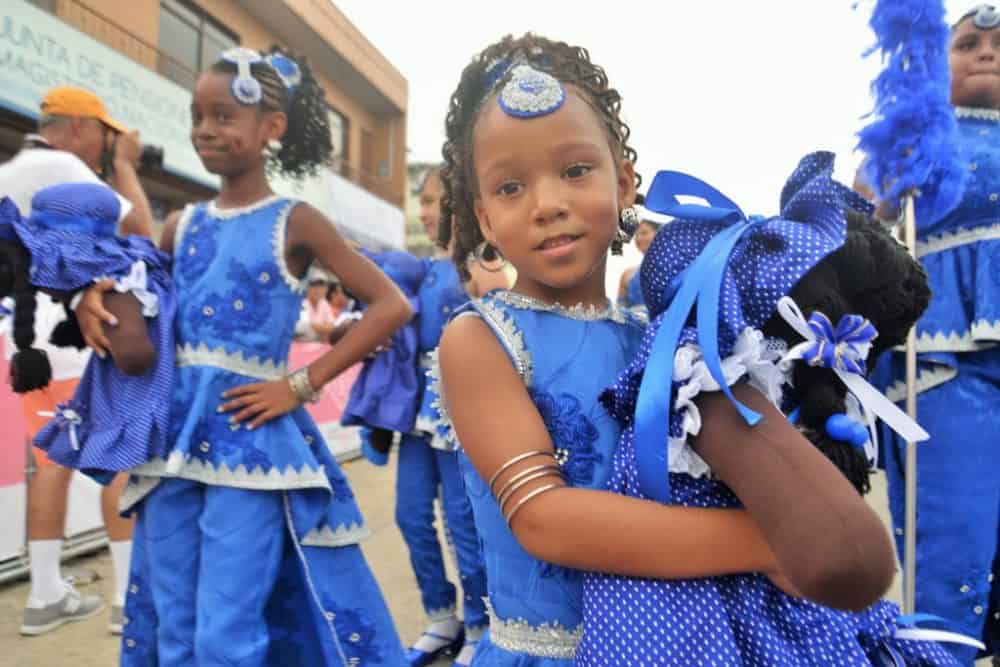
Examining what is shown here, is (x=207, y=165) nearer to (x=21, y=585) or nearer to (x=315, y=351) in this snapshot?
(x=21, y=585)

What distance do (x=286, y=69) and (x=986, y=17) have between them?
6.82 ft

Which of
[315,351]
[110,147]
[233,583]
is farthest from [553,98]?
[315,351]

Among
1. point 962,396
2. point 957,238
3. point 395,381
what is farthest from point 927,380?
point 395,381

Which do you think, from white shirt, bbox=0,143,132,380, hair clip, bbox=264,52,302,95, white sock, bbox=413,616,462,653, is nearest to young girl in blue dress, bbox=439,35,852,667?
hair clip, bbox=264,52,302,95

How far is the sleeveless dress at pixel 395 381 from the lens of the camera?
318 cm

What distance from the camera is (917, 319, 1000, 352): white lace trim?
5.97 feet

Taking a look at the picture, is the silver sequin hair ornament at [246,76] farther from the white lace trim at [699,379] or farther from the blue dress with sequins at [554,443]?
the white lace trim at [699,379]

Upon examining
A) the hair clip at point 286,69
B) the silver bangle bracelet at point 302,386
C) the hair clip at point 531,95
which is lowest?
the silver bangle bracelet at point 302,386

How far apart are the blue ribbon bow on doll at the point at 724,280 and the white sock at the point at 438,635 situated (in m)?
2.33

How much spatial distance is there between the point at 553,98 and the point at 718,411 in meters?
0.60

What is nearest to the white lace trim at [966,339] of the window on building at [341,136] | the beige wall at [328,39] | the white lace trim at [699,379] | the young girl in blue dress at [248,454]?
the white lace trim at [699,379]

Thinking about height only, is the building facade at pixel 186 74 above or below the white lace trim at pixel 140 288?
above

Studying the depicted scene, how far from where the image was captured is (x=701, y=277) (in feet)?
3.11

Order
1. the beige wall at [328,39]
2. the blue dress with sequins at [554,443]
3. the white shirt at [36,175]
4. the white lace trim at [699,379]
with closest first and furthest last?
1. the white lace trim at [699,379]
2. the blue dress with sequins at [554,443]
3. the white shirt at [36,175]
4. the beige wall at [328,39]
